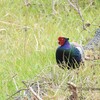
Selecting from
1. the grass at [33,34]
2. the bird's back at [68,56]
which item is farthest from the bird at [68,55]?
the grass at [33,34]

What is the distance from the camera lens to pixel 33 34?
5055 mm

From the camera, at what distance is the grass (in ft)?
13.2

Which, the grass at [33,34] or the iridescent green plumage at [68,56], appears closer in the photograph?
the iridescent green plumage at [68,56]

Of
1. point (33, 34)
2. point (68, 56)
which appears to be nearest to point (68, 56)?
point (68, 56)

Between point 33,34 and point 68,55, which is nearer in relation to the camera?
point 68,55

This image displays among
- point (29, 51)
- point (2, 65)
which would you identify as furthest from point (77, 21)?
point (2, 65)

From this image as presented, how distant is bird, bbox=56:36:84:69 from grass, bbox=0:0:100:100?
11 centimetres

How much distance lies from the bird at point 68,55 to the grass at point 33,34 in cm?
11

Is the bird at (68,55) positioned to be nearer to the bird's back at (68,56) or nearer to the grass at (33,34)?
the bird's back at (68,56)

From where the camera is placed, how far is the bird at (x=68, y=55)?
3.83 meters

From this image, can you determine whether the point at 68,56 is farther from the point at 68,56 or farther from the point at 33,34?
the point at 33,34

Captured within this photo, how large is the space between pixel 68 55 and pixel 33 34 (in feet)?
4.14

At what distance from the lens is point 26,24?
5375 millimetres

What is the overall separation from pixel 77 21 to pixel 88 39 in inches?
28.0
